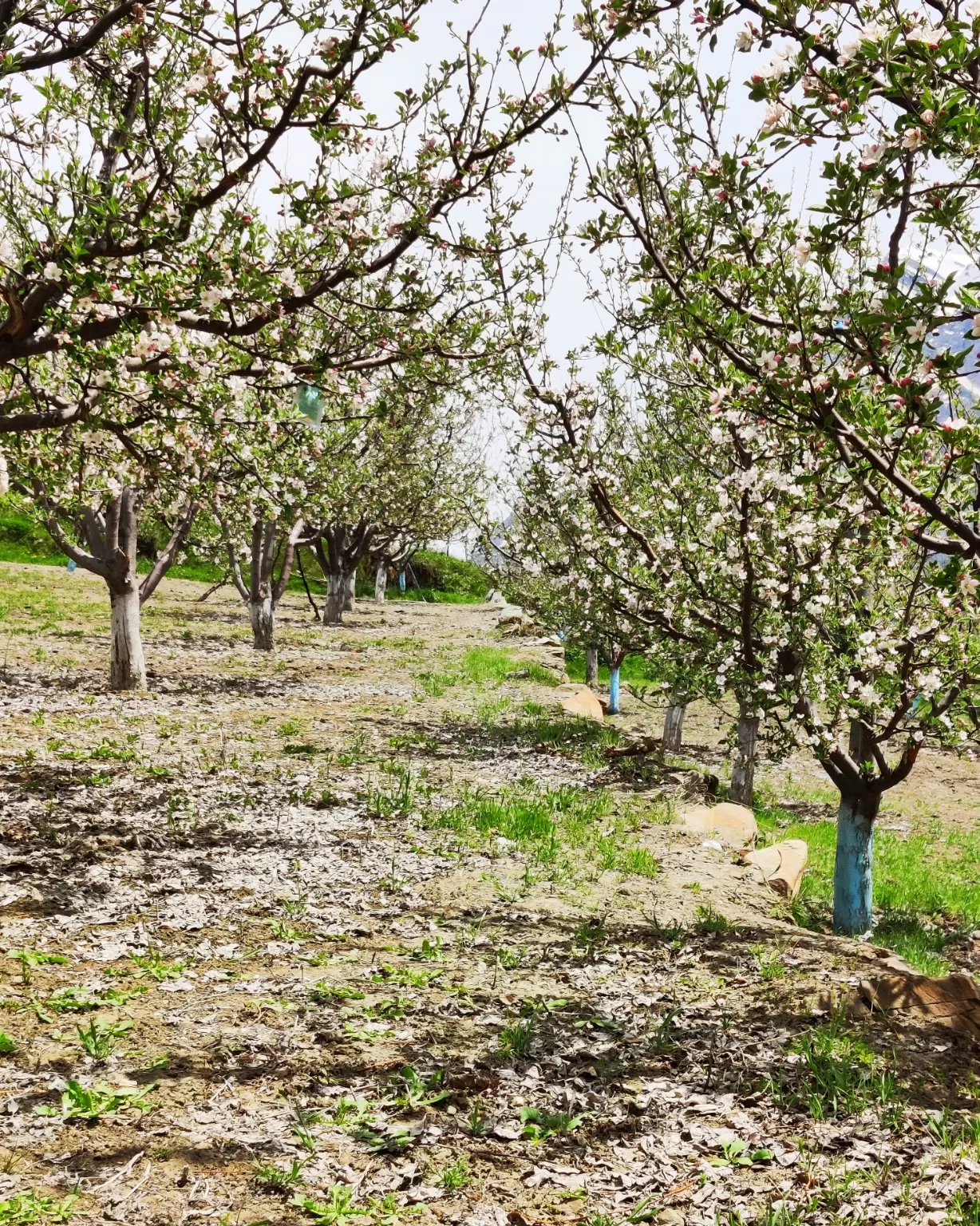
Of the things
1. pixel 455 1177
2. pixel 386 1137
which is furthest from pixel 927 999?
pixel 386 1137

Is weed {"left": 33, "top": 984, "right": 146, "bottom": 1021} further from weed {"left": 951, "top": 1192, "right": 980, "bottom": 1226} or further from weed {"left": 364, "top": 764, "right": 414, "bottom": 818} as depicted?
weed {"left": 951, "top": 1192, "right": 980, "bottom": 1226}

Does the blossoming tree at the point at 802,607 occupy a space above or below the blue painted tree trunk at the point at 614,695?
above

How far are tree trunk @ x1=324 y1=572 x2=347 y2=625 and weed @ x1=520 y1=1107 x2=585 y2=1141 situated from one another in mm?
30333

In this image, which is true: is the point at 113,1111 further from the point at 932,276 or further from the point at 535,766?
Answer: the point at 535,766

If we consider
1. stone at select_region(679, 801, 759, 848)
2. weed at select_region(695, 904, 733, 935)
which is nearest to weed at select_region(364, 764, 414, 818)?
stone at select_region(679, 801, 759, 848)

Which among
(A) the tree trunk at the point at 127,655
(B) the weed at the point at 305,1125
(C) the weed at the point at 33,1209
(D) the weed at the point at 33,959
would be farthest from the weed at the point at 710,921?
(A) the tree trunk at the point at 127,655

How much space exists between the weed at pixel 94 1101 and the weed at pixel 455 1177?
1.54m

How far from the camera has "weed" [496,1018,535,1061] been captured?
17.8 feet

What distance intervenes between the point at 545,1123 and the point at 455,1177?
0.72m

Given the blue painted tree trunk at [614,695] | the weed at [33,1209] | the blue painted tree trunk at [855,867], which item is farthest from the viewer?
the blue painted tree trunk at [614,695]

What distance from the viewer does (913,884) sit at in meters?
12.4

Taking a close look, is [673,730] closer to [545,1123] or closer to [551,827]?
[551,827]

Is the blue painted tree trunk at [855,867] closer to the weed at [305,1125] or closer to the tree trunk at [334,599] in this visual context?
the weed at [305,1125]

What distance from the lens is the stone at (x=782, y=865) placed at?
1005 cm
